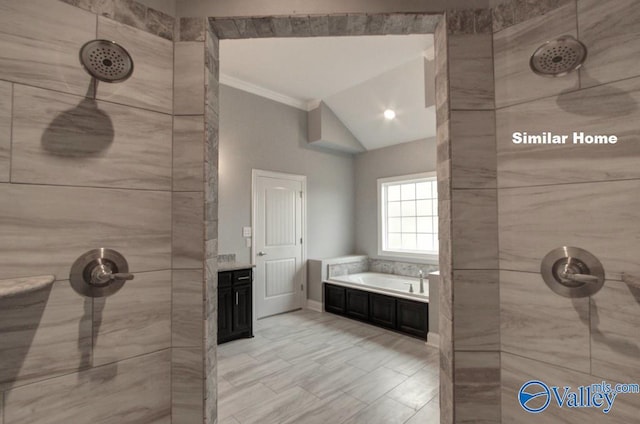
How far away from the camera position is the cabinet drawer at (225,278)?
3.12 metres

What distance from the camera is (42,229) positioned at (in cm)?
84

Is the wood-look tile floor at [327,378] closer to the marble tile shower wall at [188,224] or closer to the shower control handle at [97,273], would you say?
the marble tile shower wall at [188,224]

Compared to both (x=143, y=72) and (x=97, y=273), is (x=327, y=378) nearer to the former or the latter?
(x=97, y=273)

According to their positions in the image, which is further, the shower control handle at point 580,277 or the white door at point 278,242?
the white door at point 278,242

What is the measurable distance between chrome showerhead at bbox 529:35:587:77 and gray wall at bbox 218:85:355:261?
333 cm

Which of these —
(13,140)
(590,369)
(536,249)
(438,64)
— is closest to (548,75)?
(438,64)

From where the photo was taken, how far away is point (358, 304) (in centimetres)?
388

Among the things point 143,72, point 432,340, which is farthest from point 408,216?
point 143,72

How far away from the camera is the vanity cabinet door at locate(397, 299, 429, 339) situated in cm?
320

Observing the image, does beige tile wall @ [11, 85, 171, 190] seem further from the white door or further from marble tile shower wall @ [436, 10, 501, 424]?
the white door

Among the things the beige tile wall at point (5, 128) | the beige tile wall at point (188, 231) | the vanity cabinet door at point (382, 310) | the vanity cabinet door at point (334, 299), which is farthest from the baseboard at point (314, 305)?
the beige tile wall at point (5, 128)

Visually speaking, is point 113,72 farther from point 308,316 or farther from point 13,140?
point 308,316

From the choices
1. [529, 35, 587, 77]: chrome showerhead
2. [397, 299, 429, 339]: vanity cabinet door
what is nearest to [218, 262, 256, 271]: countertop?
[397, 299, 429, 339]: vanity cabinet door

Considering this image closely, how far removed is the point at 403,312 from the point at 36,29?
12.0 ft
